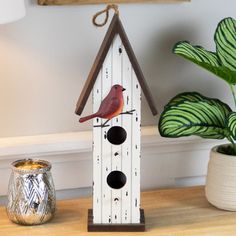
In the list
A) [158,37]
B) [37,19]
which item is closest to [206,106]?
[158,37]

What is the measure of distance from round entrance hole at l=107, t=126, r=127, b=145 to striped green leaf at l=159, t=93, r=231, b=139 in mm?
70

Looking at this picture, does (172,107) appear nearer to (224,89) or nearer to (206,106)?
(206,106)

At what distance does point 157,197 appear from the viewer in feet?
3.17

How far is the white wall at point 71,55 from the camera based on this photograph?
36.2 inches

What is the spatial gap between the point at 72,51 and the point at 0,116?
0.51 ft

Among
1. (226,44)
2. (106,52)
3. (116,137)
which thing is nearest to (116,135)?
(116,137)

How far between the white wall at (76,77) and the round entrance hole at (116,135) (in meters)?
0.12

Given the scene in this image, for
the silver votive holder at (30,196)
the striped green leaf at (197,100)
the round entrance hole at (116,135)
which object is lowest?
the silver votive holder at (30,196)

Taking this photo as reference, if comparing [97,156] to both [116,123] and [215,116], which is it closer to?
[116,123]

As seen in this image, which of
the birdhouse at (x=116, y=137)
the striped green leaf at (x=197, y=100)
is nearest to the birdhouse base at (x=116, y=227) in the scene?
the birdhouse at (x=116, y=137)

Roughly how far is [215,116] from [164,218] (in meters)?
0.18

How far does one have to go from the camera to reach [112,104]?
0.79 m

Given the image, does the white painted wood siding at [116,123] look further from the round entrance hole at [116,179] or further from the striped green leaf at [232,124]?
the striped green leaf at [232,124]

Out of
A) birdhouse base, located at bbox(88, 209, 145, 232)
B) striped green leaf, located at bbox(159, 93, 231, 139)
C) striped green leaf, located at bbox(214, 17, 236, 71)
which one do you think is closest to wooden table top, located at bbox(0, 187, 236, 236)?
birdhouse base, located at bbox(88, 209, 145, 232)
